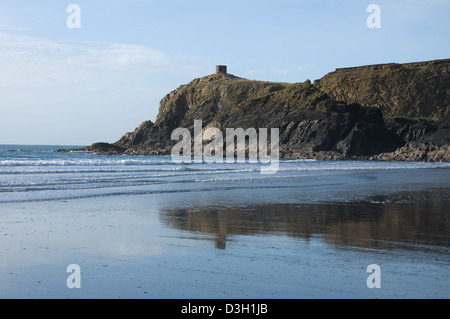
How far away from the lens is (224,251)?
9750mm

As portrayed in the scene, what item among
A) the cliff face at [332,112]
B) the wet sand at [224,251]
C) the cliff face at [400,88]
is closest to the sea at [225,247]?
the wet sand at [224,251]

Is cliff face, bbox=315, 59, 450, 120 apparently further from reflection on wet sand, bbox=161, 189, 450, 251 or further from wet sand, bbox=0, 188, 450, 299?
wet sand, bbox=0, 188, 450, 299

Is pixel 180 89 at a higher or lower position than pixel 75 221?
higher

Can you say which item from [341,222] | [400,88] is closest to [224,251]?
[341,222]

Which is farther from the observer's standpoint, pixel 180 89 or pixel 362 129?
pixel 180 89

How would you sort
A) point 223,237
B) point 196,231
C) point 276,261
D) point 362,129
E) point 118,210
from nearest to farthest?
1. point 276,261
2. point 223,237
3. point 196,231
4. point 118,210
5. point 362,129

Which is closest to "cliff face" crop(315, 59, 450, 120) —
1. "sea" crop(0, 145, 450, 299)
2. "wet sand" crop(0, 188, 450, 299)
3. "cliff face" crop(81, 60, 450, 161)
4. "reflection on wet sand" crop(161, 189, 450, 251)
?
"cliff face" crop(81, 60, 450, 161)

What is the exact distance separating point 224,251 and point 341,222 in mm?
5069

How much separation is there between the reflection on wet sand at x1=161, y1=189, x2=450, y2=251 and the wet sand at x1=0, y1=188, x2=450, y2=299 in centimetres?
3

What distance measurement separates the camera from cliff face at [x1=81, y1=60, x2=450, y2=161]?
8462 centimetres

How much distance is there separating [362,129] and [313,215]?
75.7 meters

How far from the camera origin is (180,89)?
164 metres
